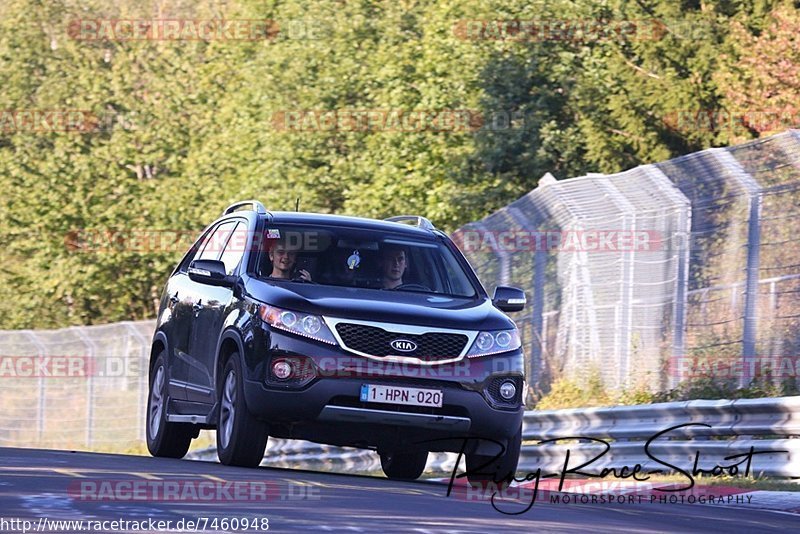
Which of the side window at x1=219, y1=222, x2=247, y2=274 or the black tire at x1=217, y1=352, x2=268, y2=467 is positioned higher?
the side window at x1=219, y1=222, x2=247, y2=274

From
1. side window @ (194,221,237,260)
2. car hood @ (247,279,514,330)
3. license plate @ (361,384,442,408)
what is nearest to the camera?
license plate @ (361,384,442,408)

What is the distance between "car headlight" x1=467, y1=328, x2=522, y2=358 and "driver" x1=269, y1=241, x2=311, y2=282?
137cm

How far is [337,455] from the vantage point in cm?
2178

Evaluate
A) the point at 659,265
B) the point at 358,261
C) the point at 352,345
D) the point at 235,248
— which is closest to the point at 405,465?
the point at 358,261

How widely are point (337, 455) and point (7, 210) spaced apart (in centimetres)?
3547

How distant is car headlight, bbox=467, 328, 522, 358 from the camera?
12.2 meters

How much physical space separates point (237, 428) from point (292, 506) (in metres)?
3.11

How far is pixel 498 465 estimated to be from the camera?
41.5ft

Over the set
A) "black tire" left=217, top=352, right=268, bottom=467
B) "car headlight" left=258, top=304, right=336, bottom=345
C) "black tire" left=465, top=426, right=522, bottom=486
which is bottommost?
"black tire" left=465, top=426, right=522, bottom=486

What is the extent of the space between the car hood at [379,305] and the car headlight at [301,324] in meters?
0.04

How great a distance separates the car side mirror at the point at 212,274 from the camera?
12953 mm

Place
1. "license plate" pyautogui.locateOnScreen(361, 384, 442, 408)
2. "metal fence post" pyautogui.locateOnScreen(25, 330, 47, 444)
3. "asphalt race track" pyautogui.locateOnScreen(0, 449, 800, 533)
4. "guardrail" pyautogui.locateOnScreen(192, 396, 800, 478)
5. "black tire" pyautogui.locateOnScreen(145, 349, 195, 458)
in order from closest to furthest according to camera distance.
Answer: "asphalt race track" pyautogui.locateOnScreen(0, 449, 800, 533)
"license plate" pyautogui.locateOnScreen(361, 384, 442, 408)
"guardrail" pyautogui.locateOnScreen(192, 396, 800, 478)
"black tire" pyautogui.locateOnScreen(145, 349, 195, 458)
"metal fence post" pyautogui.locateOnScreen(25, 330, 47, 444)

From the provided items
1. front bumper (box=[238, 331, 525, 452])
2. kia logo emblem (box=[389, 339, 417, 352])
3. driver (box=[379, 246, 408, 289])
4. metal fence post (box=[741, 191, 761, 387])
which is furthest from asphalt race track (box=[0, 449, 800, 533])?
metal fence post (box=[741, 191, 761, 387])

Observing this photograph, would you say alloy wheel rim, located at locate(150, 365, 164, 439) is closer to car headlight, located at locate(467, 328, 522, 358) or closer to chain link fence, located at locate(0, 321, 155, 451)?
car headlight, located at locate(467, 328, 522, 358)
